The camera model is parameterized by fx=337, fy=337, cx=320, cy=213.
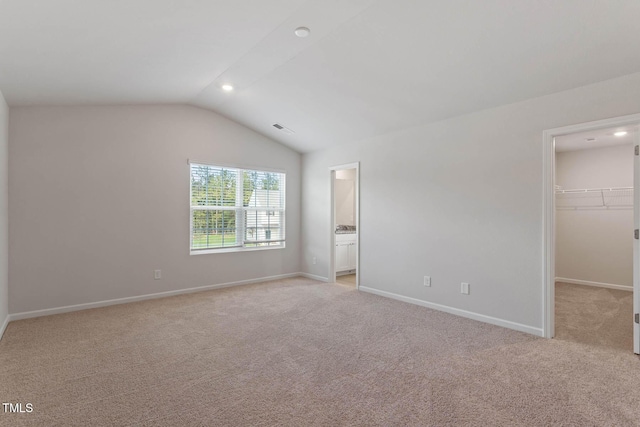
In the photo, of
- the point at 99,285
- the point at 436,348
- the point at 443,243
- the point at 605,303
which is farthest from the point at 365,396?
the point at 605,303

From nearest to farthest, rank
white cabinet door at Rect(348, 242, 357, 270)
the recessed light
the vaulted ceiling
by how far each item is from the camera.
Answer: the vaulted ceiling < the recessed light < white cabinet door at Rect(348, 242, 357, 270)

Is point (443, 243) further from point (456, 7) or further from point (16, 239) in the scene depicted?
point (16, 239)

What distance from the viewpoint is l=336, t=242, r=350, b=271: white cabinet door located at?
6.48 metres

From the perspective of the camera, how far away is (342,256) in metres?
6.59

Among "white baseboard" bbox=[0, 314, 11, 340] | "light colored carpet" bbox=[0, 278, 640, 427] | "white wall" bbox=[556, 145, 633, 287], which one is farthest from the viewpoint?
"white wall" bbox=[556, 145, 633, 287]

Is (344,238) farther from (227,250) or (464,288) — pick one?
(464,288)

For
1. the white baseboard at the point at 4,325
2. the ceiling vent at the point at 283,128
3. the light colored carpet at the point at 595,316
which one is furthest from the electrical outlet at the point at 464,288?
the white baseboard at the point at 4,325

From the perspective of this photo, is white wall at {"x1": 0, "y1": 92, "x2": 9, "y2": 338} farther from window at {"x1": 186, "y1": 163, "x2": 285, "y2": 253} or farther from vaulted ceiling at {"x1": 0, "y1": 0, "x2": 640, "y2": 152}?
window at {"x1": 186, "y1": 163, "x2": 285, "y2": 253}

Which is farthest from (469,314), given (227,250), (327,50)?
(227,250)

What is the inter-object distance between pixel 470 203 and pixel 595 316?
2.00 meters

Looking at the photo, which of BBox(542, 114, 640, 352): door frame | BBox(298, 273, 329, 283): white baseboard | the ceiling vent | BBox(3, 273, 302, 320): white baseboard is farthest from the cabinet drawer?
BBox(542, 114, 640, 352): door frame

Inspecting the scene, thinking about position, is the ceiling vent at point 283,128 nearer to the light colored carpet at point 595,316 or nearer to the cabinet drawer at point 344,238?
the cabinet drawer at point 344,238

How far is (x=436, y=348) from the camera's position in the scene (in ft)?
10.1

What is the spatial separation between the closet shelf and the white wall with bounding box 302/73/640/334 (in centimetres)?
330
